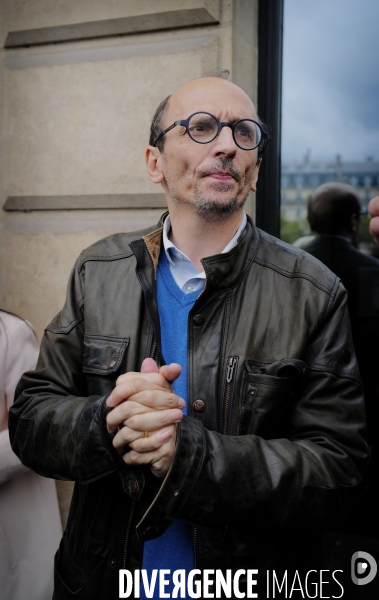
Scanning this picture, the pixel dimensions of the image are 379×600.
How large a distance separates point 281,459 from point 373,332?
147 cm

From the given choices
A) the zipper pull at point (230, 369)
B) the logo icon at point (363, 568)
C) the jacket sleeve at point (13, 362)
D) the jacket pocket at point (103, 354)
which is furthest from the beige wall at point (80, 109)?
the logo icon at point (363, 568)

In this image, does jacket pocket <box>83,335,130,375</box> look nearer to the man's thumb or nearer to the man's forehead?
the man's thumb

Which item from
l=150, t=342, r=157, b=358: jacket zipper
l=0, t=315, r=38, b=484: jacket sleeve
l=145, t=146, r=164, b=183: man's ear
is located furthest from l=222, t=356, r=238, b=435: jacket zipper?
l=0, t=315, r=38, b=484: jacket sleeve

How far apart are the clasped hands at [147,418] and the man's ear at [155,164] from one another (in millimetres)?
887

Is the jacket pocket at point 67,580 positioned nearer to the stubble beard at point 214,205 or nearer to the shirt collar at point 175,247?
the shirt collar at point 175,247

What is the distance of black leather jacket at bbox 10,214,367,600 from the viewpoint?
1710mm

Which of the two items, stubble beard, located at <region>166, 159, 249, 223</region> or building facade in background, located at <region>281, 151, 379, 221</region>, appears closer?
stubble beard, located at <region>166, 159, 249, 223</region>

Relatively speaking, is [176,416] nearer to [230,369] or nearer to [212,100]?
[230,369]

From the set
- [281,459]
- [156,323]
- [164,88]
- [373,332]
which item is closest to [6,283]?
[164,88]

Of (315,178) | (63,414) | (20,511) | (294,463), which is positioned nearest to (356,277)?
(315,178)

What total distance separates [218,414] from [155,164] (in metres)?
0.99

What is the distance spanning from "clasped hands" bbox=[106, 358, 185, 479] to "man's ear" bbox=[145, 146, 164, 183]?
89cm

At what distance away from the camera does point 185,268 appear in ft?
7.07

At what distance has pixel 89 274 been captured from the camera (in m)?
2.21
